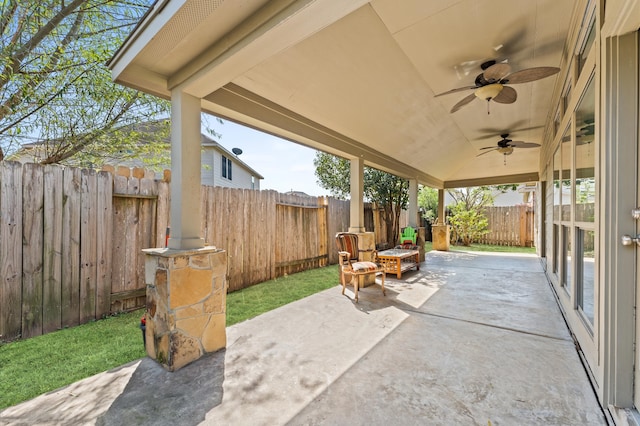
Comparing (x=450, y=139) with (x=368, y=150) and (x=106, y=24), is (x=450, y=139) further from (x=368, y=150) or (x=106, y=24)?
(x=106, y=24)

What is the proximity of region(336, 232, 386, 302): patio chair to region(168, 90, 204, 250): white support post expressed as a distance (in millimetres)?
2307

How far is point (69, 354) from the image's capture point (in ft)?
7.70

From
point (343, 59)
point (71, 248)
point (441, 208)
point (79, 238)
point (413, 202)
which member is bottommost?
point (71, 248)

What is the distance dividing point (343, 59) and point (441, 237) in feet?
27.0

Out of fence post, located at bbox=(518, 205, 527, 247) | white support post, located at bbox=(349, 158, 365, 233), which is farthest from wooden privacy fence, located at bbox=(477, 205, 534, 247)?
white support post, located at bbox=(349, 158, 365, 233)

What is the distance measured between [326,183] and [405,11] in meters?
9.08

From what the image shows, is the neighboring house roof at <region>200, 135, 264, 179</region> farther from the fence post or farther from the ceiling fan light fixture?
the fence post

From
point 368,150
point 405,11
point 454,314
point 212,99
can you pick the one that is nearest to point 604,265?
point 454,314

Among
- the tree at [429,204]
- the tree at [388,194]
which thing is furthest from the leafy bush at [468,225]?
the tree at [388,194]

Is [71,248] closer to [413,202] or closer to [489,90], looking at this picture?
[489,90]

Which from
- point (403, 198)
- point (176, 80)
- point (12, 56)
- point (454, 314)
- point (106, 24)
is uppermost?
point (106, 24)

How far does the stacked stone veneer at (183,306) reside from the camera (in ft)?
7.20

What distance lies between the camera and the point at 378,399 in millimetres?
1810

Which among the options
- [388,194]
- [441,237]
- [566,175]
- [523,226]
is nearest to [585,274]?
[566,175]
